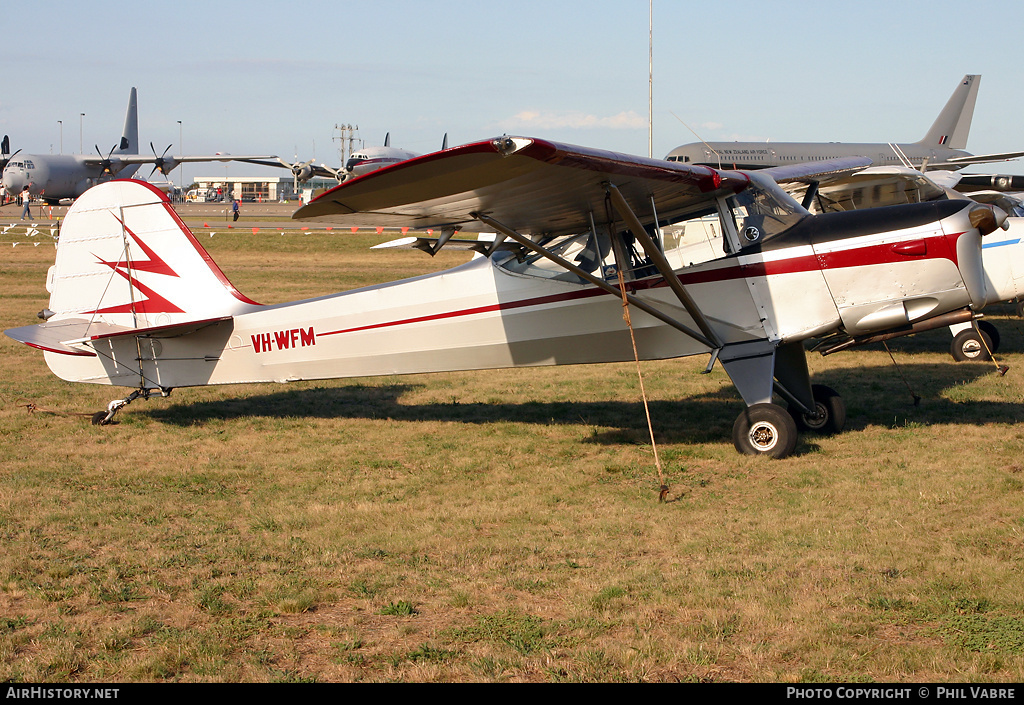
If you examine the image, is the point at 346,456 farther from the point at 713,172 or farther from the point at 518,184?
the point at 713,172

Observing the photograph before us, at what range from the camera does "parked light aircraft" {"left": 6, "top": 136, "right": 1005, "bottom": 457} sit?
6840 millimetres

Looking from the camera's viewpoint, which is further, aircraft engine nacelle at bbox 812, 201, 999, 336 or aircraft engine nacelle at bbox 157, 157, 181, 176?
aircraft engine nacelle at bbox 157, 157, 181, 176

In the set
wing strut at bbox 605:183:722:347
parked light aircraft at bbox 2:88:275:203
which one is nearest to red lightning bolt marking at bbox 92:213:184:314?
wing strut at bbox 605:183:722:347

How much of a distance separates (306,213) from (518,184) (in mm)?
1548

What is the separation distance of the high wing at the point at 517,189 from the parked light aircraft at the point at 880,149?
2696cm

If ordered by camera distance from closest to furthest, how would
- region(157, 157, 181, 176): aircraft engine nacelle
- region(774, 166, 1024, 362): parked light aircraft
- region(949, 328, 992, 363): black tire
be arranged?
region(774, 166, 1024, 362): parked light aircraft → region(949, 328, 992, 363): black tire → region(157, 157, 181, 176): aircraft engine nacelle

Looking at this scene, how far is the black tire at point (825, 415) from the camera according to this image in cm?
809

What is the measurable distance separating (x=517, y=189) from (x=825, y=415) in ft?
12.9

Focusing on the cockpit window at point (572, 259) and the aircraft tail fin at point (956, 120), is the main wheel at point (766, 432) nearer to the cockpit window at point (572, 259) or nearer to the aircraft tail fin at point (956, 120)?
the cockpit window at point (572, 259)

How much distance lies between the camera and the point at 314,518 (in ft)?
19.1

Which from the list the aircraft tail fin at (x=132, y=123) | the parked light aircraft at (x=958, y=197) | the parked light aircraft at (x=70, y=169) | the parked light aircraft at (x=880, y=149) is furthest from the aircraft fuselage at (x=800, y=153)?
the aircraft tail fin at (x=132, y=123)

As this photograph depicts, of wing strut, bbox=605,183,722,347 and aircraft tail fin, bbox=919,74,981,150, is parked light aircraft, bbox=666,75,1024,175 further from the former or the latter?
wing strut, bbox=605,183,722,347

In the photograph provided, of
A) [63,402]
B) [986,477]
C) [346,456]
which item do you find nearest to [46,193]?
[63,402]

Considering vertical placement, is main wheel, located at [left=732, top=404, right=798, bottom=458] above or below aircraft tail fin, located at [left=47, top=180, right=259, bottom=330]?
below
